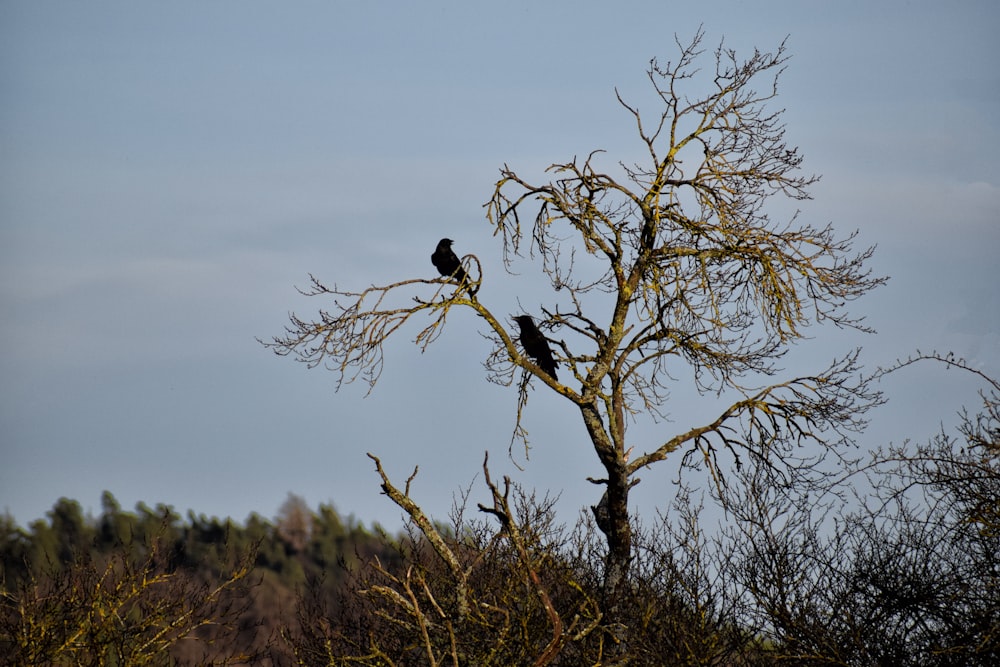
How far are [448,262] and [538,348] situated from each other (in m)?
1.67

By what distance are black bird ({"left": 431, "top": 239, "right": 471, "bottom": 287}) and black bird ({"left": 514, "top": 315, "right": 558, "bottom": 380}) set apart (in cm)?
113

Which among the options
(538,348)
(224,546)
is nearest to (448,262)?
(538,348)

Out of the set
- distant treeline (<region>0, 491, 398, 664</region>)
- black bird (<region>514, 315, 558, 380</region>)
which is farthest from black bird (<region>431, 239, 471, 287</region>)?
distant treeline (<region>0, 491, 398, 664</region>)

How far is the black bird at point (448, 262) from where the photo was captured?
15.0 m

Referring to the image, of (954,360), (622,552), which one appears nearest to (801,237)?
(954,360)

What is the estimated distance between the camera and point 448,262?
49.6 ft

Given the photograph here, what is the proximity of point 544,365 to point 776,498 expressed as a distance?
628 cm

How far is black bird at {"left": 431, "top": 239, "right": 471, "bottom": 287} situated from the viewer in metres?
15.0

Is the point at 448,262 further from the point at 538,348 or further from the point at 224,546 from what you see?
the point at 224,546

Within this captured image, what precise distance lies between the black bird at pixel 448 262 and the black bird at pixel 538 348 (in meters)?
1.13

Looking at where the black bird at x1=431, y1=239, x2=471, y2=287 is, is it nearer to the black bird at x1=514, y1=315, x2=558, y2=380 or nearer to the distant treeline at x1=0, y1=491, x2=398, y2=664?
the black bird at x1=514, y1=315, x2=558, y2=380

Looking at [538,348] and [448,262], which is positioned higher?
[448,262]

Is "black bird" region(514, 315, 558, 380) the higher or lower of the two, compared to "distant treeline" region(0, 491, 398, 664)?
lower

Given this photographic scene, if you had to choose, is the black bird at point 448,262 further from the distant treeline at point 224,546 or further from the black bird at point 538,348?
the distant treeline at point 224,546
